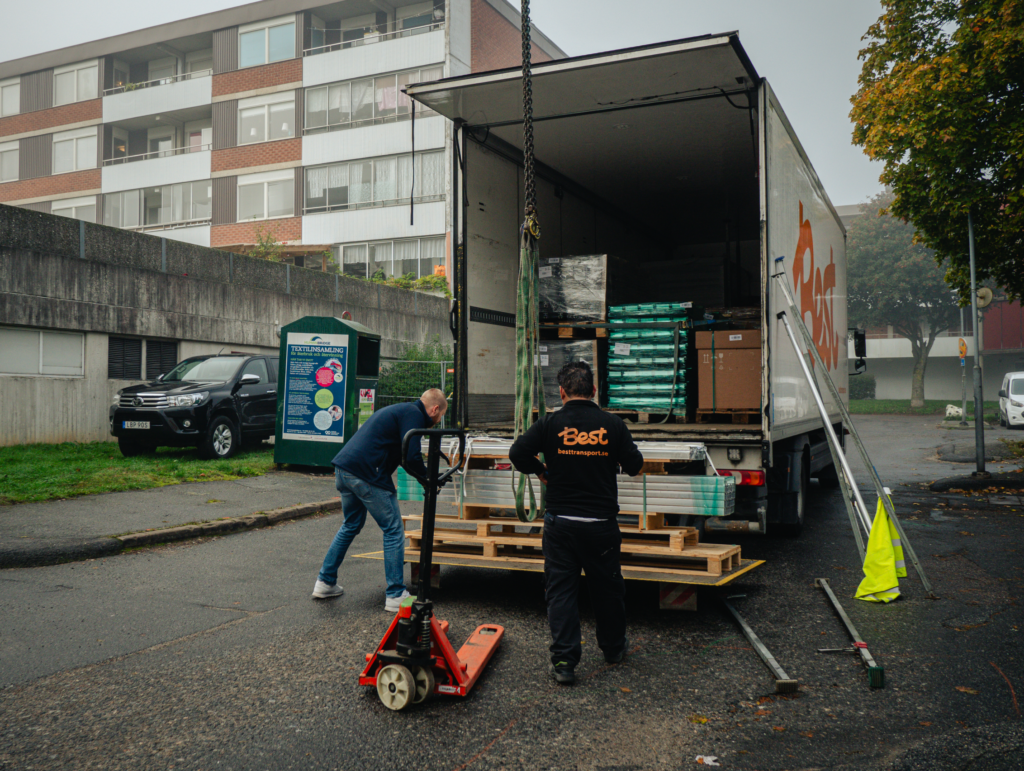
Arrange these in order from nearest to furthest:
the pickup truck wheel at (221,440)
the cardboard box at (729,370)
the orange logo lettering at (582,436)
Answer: the orange logo lettering at (582,436)
the cardboard box at (729,370)
the pickup truck wheel at (221,440)

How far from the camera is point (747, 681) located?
4.29 meters

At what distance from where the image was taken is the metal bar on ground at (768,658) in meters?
4.09

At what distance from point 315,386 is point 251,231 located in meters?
20.2

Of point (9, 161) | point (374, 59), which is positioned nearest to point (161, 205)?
point (9, 161)

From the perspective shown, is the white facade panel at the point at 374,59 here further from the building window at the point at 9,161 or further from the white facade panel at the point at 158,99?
the building window at the point at 9,161

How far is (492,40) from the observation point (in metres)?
30.0

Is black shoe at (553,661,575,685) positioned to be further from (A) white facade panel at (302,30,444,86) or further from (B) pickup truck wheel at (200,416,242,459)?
(A) white facade panel at (302,30,444,86)

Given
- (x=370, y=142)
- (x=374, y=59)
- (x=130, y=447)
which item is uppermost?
(x=374, y=59)

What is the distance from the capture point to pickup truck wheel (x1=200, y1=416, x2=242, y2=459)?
12.9 m

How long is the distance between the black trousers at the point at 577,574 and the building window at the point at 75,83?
1439 inches

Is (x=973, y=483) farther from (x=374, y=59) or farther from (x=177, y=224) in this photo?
(x=177, y=224)

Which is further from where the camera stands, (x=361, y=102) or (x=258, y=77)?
(x=258, y=77)

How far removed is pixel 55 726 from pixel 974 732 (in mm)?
4050

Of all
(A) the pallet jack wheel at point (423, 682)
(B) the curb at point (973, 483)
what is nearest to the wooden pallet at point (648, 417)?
(A) the pallet jack wheel at point (423, 682)
